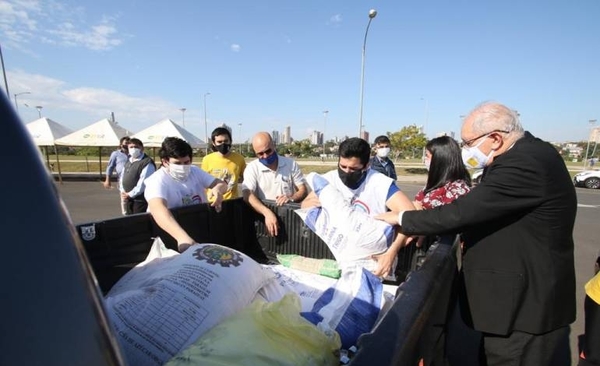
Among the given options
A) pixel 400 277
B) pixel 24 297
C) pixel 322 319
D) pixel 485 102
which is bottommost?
pixel 400 277

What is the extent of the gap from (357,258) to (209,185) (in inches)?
63.8

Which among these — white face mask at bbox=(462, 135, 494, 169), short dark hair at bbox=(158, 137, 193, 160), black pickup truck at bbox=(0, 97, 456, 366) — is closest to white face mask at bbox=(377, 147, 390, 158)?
white face mask at bbox=(462, 135, 494, 169)

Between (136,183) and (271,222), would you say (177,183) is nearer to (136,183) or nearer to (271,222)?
(271,222)

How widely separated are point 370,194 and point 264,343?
179 centimetres

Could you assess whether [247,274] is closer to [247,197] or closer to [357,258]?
[357,258]

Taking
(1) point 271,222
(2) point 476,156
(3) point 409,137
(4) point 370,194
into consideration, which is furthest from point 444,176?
(3) point 409,137

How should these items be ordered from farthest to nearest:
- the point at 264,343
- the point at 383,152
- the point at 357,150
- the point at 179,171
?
the point at 383,152, the point at 179,171, the point at 357,150, the point at 264,343

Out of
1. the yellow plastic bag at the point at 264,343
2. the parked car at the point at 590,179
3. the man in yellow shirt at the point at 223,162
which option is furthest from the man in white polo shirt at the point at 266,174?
the parked car at the point at 590,179

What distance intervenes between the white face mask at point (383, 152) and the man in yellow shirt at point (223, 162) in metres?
2.63

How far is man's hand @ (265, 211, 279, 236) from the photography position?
2.98m

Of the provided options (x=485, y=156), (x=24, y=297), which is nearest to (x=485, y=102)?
(x=485, y=156)

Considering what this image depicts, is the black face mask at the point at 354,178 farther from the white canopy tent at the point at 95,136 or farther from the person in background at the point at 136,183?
the white canopy tent at the point at 95,136

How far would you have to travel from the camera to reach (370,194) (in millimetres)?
2637

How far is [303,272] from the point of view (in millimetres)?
2441
